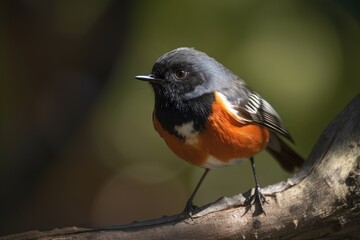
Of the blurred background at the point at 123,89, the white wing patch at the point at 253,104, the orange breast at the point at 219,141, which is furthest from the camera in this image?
the blurred background at the point at 123,89

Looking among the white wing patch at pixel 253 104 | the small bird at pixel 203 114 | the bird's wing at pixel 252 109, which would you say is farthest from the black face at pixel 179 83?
the white wing patch at pixel 253 104

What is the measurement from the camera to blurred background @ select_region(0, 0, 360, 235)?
563cm

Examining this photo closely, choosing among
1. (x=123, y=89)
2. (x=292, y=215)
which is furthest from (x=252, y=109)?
(x=123, y=89)

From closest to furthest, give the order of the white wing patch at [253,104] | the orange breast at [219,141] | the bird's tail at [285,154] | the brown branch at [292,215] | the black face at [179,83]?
the brown branch at [292,215] → the orange breast at [219,141] → the black face at [179,83] → the white wing patch at [253,104] → the bird's tail at [285,154]

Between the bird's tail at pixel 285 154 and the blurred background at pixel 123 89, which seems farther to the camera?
the blurred background at pixel 123 89

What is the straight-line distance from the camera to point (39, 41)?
6.23 metres

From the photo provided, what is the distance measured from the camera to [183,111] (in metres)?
3.91

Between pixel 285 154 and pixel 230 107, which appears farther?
pixel 285 154

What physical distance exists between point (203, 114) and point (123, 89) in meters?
2.53

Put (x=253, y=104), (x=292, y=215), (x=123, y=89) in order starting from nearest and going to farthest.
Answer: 1. (x=292, y=215)
2. (x=253, y=104)
3. (x=123, y=89)

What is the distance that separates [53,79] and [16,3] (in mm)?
804

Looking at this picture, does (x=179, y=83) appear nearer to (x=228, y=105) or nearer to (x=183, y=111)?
(x=183, y=111)

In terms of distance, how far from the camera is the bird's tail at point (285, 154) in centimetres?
464

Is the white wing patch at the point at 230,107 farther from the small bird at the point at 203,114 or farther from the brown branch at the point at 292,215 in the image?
the brown branch at the point at 292,215
